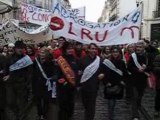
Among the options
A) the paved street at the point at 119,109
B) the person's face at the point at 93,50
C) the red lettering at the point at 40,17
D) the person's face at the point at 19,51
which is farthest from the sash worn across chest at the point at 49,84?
the red lettering at the point at 40,17

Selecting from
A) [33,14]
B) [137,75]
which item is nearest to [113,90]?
[137,75]

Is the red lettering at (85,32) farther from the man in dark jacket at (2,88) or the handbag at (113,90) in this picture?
the man in dark jacket at (2,88)

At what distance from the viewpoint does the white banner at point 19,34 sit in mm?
14422

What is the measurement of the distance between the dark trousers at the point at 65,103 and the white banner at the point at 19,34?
17.0 ft

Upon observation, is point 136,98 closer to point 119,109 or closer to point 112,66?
point 112,66

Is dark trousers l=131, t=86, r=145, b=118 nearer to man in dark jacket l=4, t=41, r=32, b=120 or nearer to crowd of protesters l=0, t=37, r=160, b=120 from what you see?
crowd of protesters l=0, t=37, r=160, b=120

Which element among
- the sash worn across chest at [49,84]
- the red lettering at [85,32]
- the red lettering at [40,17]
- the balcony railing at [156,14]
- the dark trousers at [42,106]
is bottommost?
the dark trousers at [42,106]

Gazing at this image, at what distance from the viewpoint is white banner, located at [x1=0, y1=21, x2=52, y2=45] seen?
47.3ft

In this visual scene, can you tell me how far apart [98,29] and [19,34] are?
5140mm

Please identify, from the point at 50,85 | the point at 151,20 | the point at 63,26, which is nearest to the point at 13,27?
the point at 63,26

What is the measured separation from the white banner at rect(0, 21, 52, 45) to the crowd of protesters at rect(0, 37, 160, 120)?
3622 millimetres

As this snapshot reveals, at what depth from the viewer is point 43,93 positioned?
415 inches

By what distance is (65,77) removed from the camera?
9406 mm

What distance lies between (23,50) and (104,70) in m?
1.85
